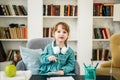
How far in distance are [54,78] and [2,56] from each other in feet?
8.07

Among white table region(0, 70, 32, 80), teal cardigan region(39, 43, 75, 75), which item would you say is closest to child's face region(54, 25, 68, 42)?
teal cardigan region(39, 43, 75, 75)

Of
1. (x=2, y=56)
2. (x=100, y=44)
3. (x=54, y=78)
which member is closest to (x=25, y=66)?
(x=54, y=78)

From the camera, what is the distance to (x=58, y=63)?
2.58 m

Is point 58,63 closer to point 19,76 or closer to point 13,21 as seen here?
point 19,76

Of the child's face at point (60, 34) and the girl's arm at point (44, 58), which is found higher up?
the child's face at point (60, 34)

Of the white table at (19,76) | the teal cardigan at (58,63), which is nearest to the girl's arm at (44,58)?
the teal cardigan at (58,63)

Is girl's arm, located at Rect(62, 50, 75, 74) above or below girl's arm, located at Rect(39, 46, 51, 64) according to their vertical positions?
below

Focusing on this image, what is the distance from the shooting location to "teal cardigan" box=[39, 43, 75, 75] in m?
2.57

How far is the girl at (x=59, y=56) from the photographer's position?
2.57 m

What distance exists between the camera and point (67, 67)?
8.43 feet

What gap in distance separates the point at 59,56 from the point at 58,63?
0.08 meters

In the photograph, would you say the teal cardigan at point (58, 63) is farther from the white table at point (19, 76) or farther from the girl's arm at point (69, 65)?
the white table at point (19, 76)

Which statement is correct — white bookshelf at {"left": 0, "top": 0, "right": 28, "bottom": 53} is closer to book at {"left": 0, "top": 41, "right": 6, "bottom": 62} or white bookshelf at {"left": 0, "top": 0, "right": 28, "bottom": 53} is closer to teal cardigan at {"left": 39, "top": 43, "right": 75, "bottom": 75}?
book at {"left": 0, "top": 41, "right": 6, "bottom": 62}

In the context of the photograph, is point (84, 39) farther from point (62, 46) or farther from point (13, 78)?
point (13, 78)
